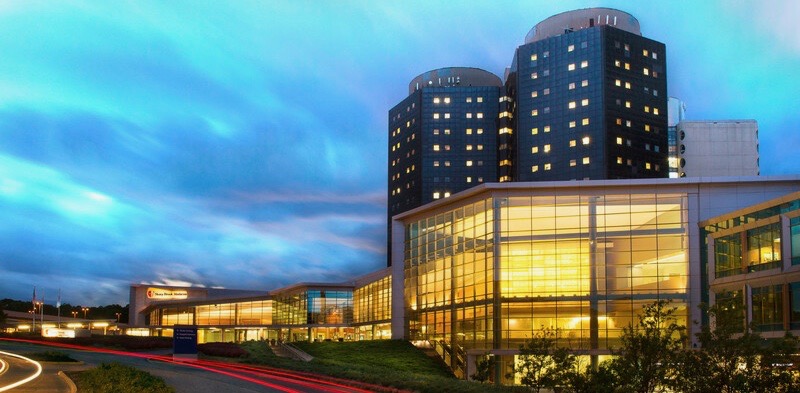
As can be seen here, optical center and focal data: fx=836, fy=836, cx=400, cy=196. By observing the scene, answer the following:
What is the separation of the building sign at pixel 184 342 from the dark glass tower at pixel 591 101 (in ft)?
353

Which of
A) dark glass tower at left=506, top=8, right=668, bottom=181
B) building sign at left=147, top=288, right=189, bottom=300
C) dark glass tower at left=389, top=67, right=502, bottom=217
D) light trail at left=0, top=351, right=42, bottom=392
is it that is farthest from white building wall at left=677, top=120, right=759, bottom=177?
light trail at left=0, top=351, right=42, bottom=392

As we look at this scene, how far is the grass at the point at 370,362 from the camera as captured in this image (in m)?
40.9

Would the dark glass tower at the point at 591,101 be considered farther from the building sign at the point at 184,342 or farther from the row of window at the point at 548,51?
the building sign at the point at 184,342

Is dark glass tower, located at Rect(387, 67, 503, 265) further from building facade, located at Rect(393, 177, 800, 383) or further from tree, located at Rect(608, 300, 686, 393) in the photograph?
tree, located at Rect(608, 300, 686, 393)

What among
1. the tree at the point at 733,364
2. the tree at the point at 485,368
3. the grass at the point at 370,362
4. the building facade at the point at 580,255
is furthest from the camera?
the building facade at the point at 580,255

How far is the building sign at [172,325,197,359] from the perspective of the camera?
190ft

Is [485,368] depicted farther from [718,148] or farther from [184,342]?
[718,148]

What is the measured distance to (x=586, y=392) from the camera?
2327cm

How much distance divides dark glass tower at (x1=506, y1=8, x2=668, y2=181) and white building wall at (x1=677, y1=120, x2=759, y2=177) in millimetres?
4508

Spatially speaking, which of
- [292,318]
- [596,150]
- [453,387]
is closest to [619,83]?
[596,150]

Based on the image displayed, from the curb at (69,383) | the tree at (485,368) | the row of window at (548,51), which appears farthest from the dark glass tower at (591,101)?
the curb at (69,383)

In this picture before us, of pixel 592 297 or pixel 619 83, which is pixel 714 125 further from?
pixel 592 297

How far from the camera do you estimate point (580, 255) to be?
6247cm

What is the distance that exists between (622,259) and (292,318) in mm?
71172
